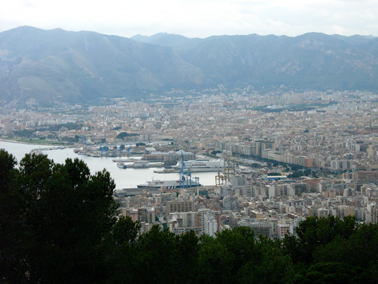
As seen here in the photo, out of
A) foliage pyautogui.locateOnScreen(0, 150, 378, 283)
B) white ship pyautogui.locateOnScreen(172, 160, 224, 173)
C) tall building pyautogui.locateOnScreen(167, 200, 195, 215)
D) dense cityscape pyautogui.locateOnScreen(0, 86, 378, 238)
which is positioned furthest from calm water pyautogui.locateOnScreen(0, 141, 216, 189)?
foliage pyautogui.locateOnScreen(0, 150, 378, 283)

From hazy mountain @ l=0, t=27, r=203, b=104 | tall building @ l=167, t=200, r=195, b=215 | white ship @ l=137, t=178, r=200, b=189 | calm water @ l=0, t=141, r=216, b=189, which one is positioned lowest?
calm water @ l=0, t=141, r=216, b=189

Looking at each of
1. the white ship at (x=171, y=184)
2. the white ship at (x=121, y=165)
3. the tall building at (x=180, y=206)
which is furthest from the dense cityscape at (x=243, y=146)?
the white ship at (x=121, y=165)

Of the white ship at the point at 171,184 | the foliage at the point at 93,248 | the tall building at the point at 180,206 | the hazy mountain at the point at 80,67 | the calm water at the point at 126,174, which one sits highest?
the hazy mountain at the point at 80,67

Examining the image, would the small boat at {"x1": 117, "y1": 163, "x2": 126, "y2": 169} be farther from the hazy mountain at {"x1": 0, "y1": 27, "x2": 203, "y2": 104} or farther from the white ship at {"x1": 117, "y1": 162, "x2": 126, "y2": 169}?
the hazy mountain at {"x1": 0, "y1": 27, "x2": 203, "y2": 104}

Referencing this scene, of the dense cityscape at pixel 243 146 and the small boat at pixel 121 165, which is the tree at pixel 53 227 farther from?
the small boat at pixel 121 165

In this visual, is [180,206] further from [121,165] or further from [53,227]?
[121,165]

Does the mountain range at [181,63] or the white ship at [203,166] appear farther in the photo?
the mountain range at [181,63]

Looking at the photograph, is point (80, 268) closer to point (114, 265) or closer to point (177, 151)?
point (114, 265)
